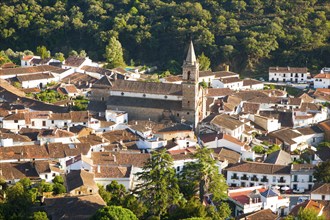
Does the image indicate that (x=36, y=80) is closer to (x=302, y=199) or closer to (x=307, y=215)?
(x=302, y=199)

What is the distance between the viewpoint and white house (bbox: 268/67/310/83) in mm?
65062

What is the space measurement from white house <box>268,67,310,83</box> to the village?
0.52m

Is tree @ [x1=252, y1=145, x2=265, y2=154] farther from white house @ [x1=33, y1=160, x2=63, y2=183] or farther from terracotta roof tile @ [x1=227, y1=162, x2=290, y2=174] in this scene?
white house @ [x1=33, y1=160, x2=63, y2=183]

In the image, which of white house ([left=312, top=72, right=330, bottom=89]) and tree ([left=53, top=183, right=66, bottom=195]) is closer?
tree ([left=53, top=183, right=66, bottom=195])

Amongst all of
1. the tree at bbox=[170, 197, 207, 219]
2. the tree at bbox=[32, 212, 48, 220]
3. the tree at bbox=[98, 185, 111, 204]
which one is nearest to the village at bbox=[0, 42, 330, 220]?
the tree at bbox=[98, 185, 111, 204]

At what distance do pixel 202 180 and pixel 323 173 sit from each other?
7.45 m

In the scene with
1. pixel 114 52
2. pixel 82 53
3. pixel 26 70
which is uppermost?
pixel 114 52

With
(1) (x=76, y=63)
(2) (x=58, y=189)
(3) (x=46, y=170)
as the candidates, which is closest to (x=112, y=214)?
(2) (x=58, y=189)

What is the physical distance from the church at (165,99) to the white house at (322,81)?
1715 cm

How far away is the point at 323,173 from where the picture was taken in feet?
122

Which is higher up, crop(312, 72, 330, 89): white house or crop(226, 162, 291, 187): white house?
crop(312, 72, 330, 89): white house

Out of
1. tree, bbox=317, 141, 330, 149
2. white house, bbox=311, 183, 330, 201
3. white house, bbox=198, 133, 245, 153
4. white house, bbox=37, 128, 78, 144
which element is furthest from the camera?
tree, bbox=317, 141, 330, 149

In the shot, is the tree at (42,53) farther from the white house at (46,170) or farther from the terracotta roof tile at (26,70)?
the white house at (46,170)

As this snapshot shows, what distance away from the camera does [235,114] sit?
50500 mm
